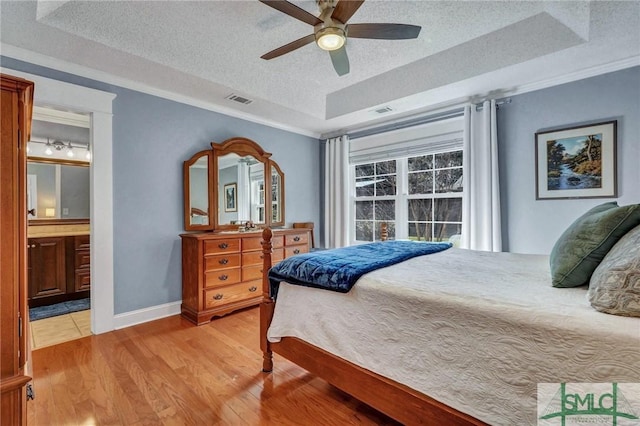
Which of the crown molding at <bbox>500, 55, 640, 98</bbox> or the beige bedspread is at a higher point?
the crown molding at <bbox>500, 55, 640, 98</bbox>

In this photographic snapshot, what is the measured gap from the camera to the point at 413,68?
127 inches

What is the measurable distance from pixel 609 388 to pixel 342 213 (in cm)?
380

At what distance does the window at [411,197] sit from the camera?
373cm

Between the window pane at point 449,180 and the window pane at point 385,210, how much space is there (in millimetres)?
679

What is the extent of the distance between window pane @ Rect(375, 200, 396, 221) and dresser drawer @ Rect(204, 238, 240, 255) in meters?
2.09

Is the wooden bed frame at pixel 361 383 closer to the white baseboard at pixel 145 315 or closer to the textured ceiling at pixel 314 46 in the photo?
the white baseboard at pixel 145 315

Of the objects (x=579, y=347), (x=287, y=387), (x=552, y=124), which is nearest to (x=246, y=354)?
(x=287, y=387)

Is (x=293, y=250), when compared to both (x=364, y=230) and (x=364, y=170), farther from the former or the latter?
(x=364, y=170)

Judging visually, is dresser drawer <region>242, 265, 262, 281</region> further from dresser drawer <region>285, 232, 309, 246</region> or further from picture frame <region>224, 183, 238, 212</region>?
picture frame <region>224, 183, 238, 212</region>

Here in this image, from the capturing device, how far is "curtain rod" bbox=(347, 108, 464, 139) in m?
3.56

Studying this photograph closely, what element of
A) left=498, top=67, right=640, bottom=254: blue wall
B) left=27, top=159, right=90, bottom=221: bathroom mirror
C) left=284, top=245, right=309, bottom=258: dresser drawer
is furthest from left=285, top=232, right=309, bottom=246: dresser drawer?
left=27, top=159, right=90, bottom=221: bathroom mirror

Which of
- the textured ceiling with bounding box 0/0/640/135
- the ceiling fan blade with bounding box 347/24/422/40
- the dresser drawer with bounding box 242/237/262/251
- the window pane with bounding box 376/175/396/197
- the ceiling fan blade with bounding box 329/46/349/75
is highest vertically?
the textured ceiling with bounding box 0/0/640/135

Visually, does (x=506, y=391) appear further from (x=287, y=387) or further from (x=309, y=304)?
(x=287, y=387)

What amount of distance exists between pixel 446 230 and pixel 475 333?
2.75 m
